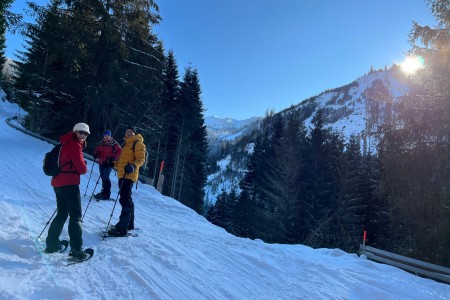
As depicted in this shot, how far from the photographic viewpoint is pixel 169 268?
5387 mm

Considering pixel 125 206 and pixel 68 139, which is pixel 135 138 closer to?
pixel 125 206

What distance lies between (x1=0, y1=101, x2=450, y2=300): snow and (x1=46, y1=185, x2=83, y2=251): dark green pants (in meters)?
0.26

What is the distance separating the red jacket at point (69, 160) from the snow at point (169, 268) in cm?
113

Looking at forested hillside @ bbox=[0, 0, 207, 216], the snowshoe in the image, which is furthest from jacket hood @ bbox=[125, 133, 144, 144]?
forested hillside @ bbox=[0, 0, 207, 216]

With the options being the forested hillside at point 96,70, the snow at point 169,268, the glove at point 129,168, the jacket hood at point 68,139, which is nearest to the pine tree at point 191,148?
the forested hillside at point 96,70

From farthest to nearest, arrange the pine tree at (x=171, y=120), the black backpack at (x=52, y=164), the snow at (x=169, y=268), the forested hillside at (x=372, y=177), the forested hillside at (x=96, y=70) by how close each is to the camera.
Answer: the pine tree at (x=171, y=120)
the forested hillside at (x=96, y=70)
the forested hillside at (x=372, y=177)
the black backpack at (x=52, y=164)
the snow at (x=169, y=268)

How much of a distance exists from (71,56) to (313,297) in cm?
1856

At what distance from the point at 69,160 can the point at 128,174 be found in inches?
75.5

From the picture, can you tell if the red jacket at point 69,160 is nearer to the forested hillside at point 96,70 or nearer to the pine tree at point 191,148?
the forested hillside at point 96,70

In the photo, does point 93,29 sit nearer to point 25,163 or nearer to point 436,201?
point 25,163

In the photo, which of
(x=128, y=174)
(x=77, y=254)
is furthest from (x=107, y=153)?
(x=77, y=254)

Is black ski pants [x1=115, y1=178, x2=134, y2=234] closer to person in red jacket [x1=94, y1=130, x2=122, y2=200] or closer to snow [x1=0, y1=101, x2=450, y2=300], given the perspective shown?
snow [x1=0, y1=101, x2=450, y2=300]

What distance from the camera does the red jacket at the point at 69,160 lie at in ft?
16.3

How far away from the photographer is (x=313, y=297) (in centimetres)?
Result: 522
